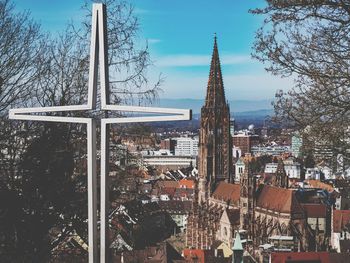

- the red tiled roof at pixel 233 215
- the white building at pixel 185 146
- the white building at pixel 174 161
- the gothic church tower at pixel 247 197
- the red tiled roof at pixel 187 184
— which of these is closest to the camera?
the red tiled roof at pixel 233 215

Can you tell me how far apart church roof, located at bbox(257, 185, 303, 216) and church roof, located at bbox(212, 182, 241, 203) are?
9.16ft

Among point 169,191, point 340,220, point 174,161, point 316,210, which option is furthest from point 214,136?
point 174,161

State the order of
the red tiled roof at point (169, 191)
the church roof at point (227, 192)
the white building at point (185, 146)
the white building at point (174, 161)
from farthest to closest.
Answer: the white building at point (185, 146) → the white building at point (174, 161) → the red tiled roof at point (169, 191) → the church roof at point (227, 192)

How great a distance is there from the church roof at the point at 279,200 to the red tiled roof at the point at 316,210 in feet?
7.66

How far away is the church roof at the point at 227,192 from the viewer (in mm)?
40562

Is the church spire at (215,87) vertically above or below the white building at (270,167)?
above

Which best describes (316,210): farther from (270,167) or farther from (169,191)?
(270,167)

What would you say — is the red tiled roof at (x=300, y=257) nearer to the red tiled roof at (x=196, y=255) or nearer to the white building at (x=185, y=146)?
the red tiled roof at (x=196, y=255)

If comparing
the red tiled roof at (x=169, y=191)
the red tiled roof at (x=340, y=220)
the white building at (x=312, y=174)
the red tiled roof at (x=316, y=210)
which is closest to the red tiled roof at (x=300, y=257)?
the red tiled roof at (x=340, y=220)

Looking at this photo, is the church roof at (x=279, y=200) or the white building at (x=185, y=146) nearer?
the church roof at (x=279, y=200)

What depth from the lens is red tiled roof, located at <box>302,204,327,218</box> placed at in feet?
125

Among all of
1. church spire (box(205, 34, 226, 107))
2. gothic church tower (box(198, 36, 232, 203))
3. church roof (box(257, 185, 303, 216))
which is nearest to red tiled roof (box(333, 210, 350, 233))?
church roof (box(257, 185, 303, 216))

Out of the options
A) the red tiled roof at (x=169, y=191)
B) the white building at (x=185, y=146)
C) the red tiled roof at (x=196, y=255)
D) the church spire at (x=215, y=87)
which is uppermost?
the church spire at (x=215, y=87)

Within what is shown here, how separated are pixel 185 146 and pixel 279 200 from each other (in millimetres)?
84626
